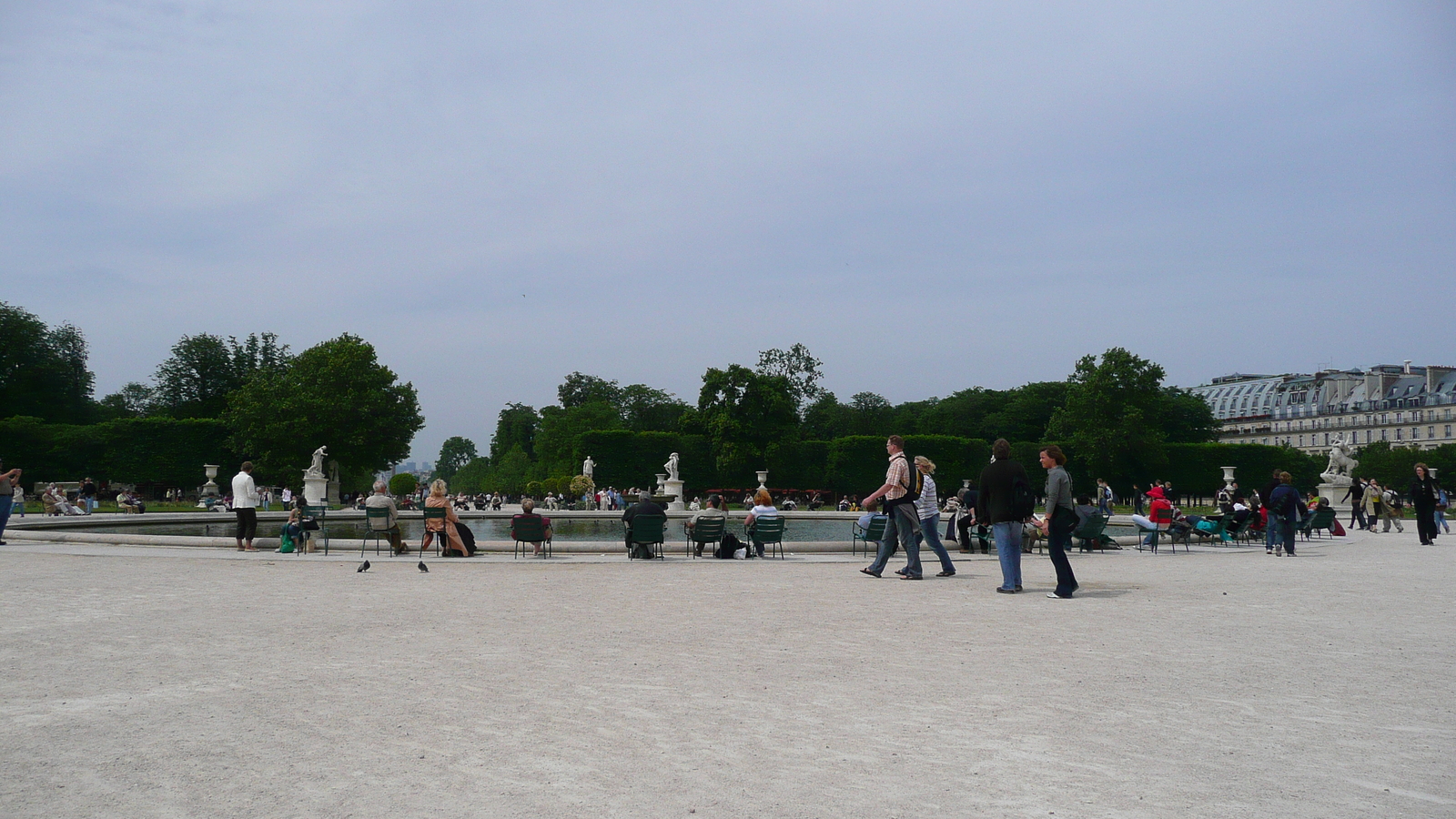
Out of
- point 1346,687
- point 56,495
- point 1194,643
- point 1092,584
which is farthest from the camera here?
point 56,495

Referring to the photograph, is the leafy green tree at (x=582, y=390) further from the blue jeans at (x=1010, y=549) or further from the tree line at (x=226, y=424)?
the blue jeans at (x=1010, y=549)

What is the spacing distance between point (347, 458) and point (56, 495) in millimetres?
21578

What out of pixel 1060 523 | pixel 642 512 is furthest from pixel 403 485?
pixel 1060 523

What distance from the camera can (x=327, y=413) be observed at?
47.2 meters

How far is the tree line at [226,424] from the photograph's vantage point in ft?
149

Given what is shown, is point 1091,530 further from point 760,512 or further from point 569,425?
point 569,425

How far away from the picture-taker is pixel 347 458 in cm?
4953

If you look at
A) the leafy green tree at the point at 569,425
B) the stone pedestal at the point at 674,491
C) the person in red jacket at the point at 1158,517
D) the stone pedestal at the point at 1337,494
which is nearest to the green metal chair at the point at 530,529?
the person in red jacket at the point at 1158,517

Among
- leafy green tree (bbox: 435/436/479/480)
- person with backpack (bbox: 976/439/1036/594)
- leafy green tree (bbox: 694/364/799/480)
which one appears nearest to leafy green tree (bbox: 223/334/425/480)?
leafy green tree (bbox: 694/364/799/480)

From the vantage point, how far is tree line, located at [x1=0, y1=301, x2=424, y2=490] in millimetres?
45344

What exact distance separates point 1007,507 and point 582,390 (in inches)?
3073

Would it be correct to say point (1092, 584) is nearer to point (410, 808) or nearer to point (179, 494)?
point (410, 808)

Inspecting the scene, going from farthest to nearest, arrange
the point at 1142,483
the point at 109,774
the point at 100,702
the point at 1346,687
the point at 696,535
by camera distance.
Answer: the point at 1142,483, the point at 696,535, the point at 1346,687, the point at 100,702, the point at 109,774

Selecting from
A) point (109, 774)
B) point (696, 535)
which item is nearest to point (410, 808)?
point (109, 774)
